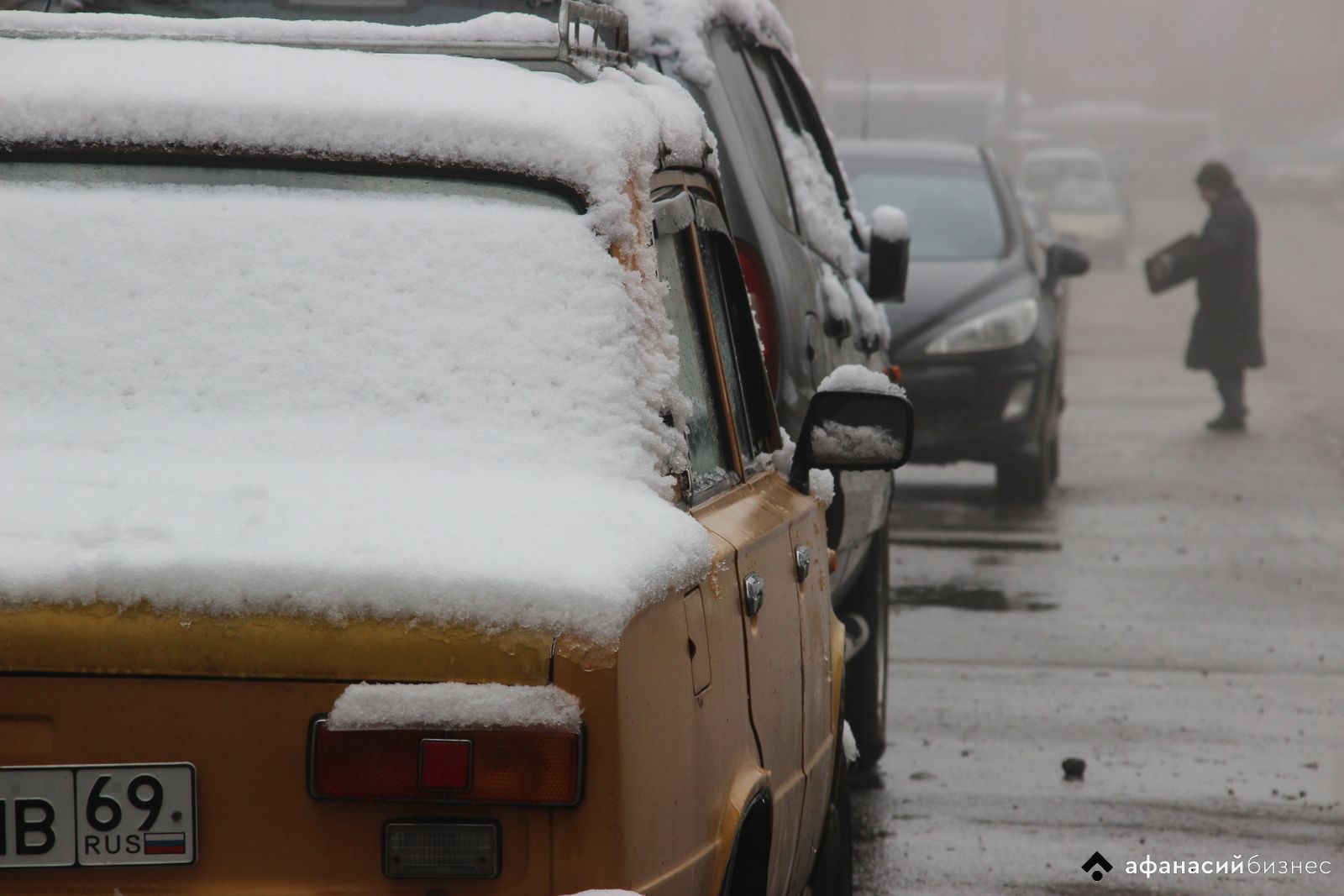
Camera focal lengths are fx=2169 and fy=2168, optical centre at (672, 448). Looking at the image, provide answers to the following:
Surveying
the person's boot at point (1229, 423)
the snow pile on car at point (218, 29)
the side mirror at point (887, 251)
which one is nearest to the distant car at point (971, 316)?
the person's boot at point (1229, 423)

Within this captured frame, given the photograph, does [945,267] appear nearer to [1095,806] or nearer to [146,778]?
[1095,806]

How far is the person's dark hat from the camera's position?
684 inches

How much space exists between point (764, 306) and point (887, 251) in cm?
215

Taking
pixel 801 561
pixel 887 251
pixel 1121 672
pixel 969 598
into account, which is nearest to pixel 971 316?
pixel 969 598

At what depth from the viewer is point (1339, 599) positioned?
9641 mm

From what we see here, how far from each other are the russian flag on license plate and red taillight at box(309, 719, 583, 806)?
0.53 ft

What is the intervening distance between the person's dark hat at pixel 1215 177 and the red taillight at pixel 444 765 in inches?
616

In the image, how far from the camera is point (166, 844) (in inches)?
96.1

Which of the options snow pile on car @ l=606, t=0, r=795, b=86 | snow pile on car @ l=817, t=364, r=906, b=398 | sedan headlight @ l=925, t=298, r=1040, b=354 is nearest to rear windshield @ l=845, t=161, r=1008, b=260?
sedan headlight @ l=925, t=298, r=1040, b=354

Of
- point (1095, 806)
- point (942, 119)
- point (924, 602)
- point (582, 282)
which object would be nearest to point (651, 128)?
point (582, 282)

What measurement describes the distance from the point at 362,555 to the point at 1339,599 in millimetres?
7927

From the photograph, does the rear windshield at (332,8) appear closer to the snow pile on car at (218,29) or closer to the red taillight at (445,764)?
the snow pile on car at (218,29)

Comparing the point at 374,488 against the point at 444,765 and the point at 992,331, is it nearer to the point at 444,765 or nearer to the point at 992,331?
the point at 444,765

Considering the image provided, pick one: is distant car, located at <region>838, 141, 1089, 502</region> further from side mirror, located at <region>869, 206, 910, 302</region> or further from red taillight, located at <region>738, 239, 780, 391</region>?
red taillight, located at <region>738, 239, 780, 391</region>
